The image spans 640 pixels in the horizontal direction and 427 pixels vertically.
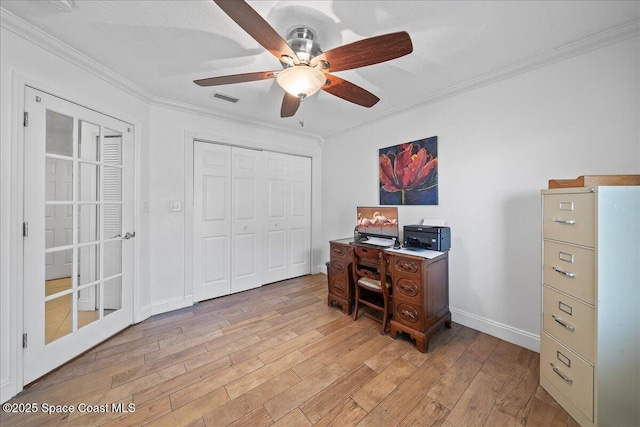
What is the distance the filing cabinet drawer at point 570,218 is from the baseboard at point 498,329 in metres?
1.03

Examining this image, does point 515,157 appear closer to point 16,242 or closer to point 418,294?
point 418,294

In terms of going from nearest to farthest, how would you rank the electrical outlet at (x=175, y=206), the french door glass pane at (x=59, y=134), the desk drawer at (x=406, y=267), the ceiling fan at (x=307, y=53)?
the ceiling fan at (x=307, y=53), the french door glass pane at (x=59, y=134), the desk drawer at (x=406, y=267), the electrical outlet at (x=175, y=206)

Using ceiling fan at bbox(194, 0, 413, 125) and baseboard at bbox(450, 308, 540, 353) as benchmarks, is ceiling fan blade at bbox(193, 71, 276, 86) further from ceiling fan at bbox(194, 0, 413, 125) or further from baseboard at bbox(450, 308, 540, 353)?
baseboard at bbox(450, 308, 540, 353)

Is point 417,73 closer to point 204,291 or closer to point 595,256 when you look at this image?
point 595,256

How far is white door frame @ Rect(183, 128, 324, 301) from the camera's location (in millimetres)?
2867

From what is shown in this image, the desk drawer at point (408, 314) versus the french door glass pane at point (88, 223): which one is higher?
the french door glass pane at point (88, 223)

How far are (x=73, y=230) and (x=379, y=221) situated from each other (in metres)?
2.85

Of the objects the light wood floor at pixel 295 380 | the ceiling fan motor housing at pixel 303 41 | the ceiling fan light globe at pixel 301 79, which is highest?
the ceiling fan motor housing at pixel 303 41

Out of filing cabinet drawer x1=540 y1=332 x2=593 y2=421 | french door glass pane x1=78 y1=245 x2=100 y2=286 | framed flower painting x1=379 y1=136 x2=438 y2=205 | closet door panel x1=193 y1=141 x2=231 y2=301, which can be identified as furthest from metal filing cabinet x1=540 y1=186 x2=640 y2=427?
french door glass pane x1=78 y1=245 x2=100 y2=286

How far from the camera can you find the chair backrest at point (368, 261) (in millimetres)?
2209

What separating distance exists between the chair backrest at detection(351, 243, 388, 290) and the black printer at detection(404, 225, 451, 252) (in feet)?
1.22

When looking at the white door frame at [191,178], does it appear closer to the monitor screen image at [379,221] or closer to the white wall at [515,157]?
the monitor screen image at [379,221]

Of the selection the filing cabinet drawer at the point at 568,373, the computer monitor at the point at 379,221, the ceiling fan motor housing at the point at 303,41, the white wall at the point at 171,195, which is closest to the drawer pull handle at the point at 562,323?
the filing cabinet drawer at the point at 568,373

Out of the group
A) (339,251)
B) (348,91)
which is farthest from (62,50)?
(339,251)
